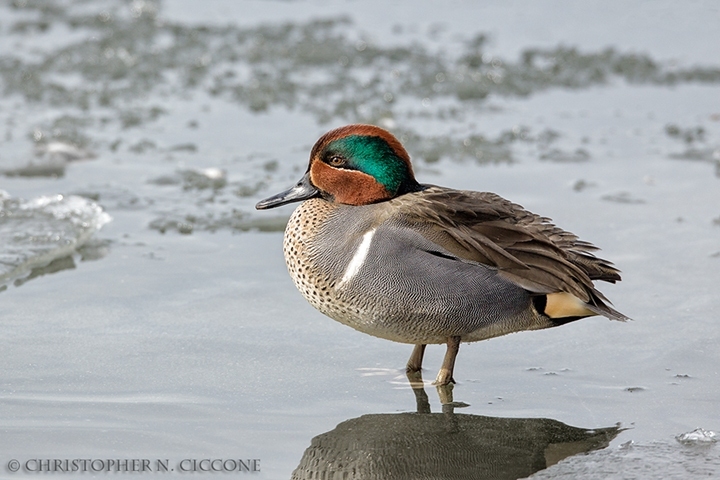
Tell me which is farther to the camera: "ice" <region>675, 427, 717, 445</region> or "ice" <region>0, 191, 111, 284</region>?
"ice" <region>0, 191, 111, 284</region>

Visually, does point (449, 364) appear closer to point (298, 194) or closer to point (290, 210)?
point (298, 194)

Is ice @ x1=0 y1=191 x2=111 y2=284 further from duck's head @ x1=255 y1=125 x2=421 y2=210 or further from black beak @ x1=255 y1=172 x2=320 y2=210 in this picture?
duck's head @ x1=255 y1=125 x2=421 y2=210

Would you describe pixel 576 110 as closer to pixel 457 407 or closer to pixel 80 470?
pixel 457 407

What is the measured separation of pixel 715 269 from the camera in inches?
231

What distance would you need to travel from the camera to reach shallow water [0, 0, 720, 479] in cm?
431

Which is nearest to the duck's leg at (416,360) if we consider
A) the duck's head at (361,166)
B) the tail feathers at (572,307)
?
the tail feathers at (572,307)

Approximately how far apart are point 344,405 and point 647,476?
128 centimetres

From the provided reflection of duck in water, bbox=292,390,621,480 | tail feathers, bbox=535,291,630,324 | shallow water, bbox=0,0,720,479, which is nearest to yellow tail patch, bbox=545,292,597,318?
tail feathers, bbox=535,291,630,324

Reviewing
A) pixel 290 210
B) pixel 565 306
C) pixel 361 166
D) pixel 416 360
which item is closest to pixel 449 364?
pixel 416 360

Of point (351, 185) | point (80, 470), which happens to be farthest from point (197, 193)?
point (80, 470)

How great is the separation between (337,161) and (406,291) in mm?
712

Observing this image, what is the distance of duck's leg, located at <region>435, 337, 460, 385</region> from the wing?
1.22 ft

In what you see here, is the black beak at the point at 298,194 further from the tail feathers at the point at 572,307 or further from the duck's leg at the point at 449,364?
the tail feathers at the point at 572,307

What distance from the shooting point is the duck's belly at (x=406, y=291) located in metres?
4.60
